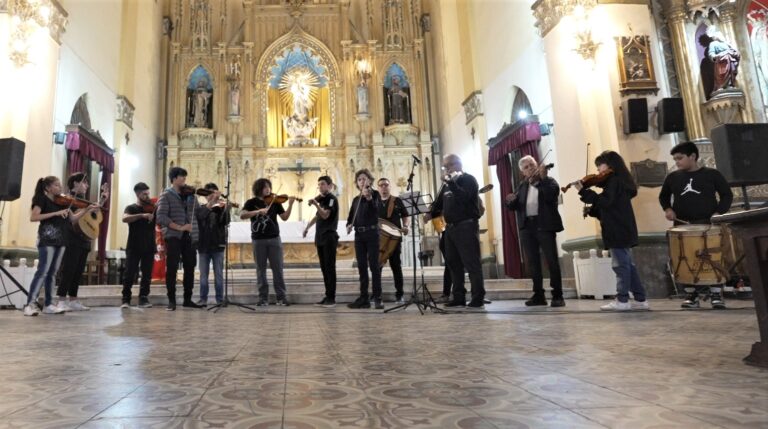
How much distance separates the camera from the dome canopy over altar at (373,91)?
5930 mm

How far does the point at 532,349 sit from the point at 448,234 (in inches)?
97.1

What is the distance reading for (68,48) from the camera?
24.9ft

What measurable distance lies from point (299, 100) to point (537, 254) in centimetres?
984

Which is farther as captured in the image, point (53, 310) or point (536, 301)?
point (536, 301)

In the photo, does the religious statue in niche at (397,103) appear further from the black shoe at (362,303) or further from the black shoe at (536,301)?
the black shoe at (536,301)

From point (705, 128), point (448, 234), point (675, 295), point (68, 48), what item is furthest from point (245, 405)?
point (68, 48)

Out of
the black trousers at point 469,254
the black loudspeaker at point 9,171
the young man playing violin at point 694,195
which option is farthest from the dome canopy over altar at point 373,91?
the black trousers at point 469,254

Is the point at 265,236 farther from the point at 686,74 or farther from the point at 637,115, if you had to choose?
the point at 686,74

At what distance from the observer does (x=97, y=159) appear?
26.8 feet

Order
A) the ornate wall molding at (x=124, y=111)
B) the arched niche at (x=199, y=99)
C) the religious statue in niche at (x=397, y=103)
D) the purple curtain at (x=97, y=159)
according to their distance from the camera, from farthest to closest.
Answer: the religious statue in niche at (x=397, y=103) → the arched niche at (x=199, y=99) → the ornate wall molding at (x=124, y=111) → the purple curtain at (x=97, y=159)

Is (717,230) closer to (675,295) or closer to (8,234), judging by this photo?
(675,295)

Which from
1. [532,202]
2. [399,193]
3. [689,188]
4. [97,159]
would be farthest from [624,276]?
[97,159]

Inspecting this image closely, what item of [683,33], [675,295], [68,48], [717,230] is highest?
[68,48]

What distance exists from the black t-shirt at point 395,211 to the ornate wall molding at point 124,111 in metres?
7.23
